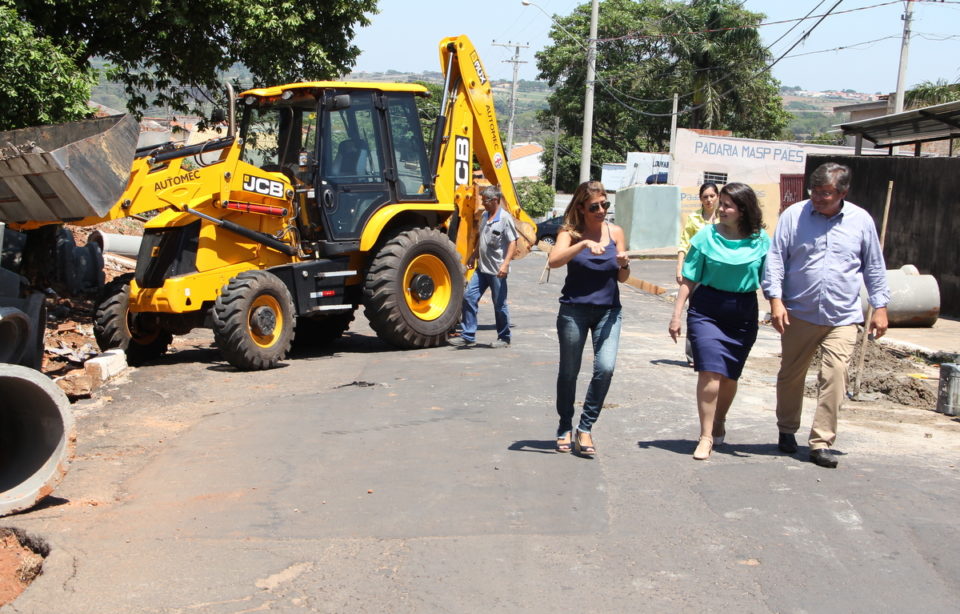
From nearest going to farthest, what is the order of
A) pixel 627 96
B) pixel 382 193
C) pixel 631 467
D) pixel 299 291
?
pixel 631 467, pixel 299 291, pixel 382 193, pixel 627 96

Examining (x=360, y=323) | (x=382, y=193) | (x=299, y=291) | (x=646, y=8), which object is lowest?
(x=360, y=323)

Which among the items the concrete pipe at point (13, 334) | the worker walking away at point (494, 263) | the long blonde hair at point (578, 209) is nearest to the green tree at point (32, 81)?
the concrete pipe at point (13, 334)

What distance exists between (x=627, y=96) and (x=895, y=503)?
185 ft

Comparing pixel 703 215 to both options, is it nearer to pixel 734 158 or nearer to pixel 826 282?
pixel 826 282

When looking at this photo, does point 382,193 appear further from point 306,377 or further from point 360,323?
point 360,323

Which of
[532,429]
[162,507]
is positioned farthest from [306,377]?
[162,507]

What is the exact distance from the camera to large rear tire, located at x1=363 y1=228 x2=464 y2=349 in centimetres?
1114

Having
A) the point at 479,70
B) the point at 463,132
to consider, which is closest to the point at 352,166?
the point at 463,132

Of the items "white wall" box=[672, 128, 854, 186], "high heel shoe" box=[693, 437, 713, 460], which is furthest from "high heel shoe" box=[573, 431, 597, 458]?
"white wall" box=[672, 128, 854, 186]

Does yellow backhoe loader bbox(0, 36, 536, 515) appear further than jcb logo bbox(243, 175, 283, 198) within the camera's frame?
No

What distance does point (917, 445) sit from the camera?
22.9 ft

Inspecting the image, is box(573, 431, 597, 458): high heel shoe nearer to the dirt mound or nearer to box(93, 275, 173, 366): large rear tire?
the dirt mound

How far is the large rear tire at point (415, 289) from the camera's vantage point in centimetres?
1114

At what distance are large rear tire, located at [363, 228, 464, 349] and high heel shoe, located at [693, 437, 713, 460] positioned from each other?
533 centimetres
